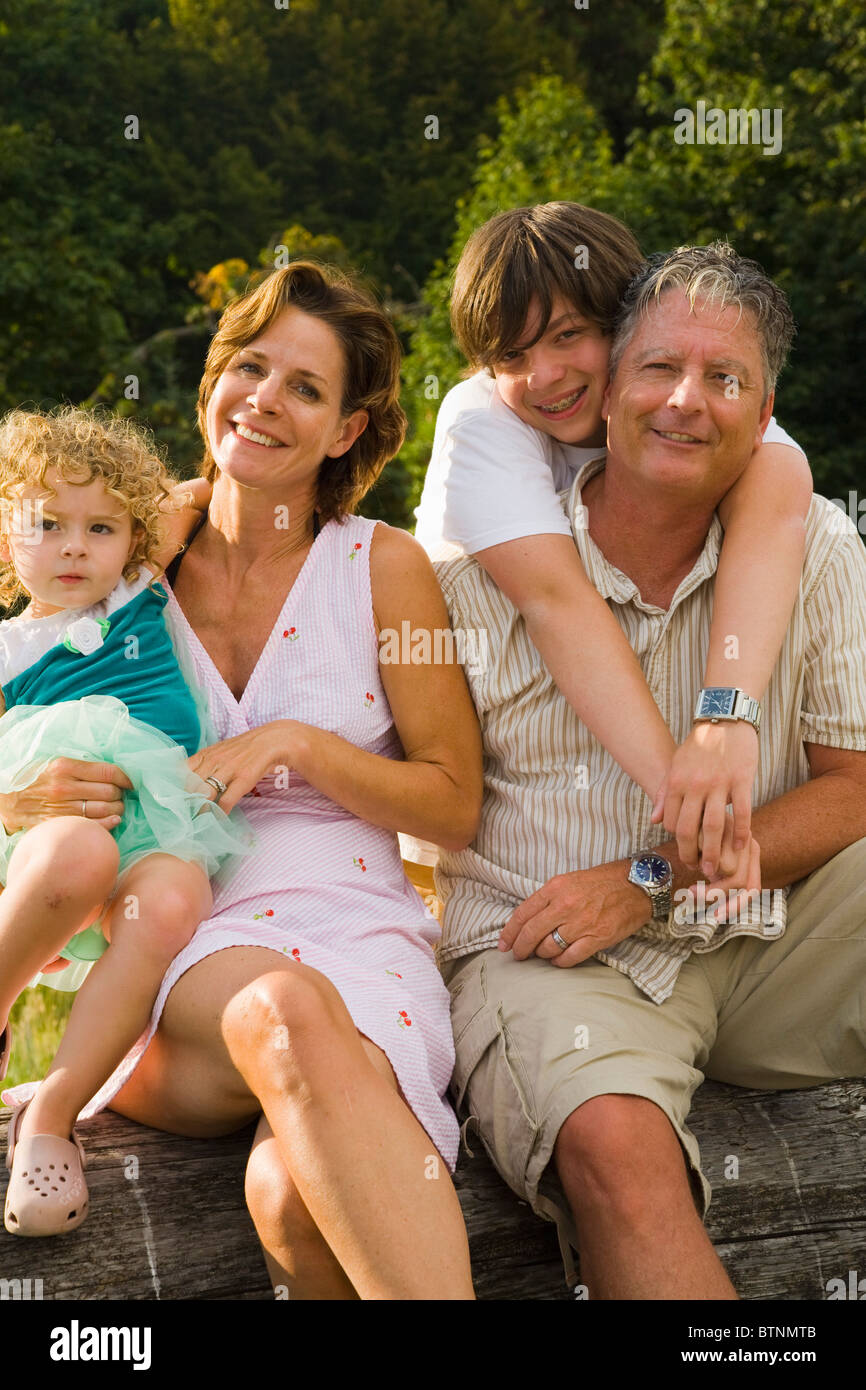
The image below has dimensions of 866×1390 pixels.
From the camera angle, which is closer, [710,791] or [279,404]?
[710,791]

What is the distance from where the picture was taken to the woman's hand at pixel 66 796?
2.32 metres

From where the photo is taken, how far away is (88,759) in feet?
7.74

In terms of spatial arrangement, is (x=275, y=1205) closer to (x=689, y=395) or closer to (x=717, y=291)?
(x=689, y=395)

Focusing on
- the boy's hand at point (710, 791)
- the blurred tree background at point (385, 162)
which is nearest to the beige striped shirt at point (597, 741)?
the boy's hand at point (710, 791)

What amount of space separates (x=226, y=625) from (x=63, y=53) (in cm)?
1320

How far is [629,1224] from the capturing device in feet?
6.65

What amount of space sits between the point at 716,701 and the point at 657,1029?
57 cm

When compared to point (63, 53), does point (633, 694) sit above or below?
below

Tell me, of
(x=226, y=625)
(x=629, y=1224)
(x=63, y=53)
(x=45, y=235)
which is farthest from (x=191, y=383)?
(x=629, y=1224)

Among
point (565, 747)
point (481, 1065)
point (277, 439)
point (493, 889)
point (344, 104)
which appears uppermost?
point (344, 104)

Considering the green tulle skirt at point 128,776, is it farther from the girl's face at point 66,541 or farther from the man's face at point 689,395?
the man's face at point 689,395

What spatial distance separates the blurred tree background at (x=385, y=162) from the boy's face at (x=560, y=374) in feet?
18.0

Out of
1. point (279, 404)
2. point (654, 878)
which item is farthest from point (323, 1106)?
point (279, 404)
